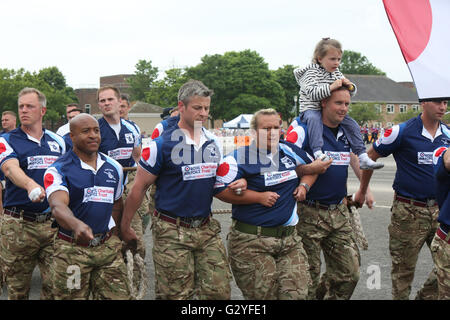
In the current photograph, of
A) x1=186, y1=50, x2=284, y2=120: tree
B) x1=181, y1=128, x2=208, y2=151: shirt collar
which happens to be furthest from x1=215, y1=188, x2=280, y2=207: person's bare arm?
x1=186, y1=50, x2=284, y2=120: tree

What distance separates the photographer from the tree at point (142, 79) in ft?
398

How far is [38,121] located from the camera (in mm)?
5969

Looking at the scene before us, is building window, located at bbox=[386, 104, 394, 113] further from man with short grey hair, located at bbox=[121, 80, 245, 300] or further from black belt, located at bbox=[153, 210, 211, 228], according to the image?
black belt, located at bbox=[153, 210, 211, 228]

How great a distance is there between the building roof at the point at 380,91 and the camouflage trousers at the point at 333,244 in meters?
103

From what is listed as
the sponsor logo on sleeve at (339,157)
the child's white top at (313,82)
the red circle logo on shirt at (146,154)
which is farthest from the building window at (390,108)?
the red circle logo on shirt at (146,154)

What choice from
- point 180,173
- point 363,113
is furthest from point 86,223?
point 363,113

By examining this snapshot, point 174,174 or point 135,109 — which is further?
point 135,109

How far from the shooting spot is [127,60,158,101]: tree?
121 meters

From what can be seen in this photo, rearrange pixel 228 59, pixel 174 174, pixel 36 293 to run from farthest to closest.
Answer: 1. pixel 228 59
2. pixel 36 293
3. pixel 174 174

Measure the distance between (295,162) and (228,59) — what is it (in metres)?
76.2

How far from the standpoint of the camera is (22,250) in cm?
564
